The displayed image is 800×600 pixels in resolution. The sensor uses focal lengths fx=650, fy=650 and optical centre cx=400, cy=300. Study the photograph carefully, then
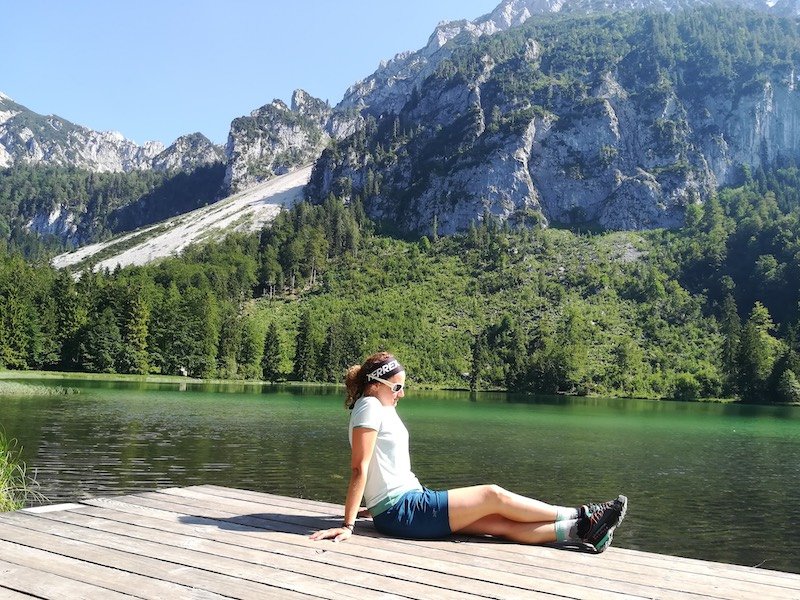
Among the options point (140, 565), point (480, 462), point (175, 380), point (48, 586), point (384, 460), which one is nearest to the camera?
point (48, 586)

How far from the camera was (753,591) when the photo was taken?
229 inches

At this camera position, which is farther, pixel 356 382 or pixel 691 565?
pixel 356 382

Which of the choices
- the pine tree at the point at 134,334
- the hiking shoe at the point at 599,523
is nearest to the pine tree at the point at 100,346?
the pine tree at the point at 134,334

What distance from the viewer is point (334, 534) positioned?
7.11 metres

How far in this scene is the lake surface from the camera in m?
18.2

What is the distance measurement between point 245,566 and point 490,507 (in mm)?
2713

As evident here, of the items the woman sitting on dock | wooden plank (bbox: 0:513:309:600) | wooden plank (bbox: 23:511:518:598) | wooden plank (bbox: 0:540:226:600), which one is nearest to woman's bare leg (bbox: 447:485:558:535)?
the woman sitting on dock

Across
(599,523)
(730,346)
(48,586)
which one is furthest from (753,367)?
(48,586)

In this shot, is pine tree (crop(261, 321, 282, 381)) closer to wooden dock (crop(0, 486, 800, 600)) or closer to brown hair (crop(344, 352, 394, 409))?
wooden dock (crop(0, 486, 800, 600))

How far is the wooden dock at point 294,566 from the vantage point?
5.36 metres

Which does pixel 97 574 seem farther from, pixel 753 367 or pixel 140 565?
pixel 753 367

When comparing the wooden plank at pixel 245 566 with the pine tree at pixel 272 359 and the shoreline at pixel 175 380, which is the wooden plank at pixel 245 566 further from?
the pine tree at pixel 272 359

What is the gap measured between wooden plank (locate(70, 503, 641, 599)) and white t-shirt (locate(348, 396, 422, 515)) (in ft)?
2.23

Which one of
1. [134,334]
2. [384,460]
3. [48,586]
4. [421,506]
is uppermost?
[134,334]
